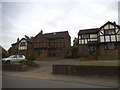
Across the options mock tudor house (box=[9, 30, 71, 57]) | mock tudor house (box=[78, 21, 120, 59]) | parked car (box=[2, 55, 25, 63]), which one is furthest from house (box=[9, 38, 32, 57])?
parked car (box=[2, 55, 25, 63])

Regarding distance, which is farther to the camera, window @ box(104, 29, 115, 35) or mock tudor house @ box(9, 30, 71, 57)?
mock tudor house @ box(9, 30, 71, 57)

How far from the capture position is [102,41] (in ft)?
93.9

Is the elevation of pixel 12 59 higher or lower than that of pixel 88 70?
higher

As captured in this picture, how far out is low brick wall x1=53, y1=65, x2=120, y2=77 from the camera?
966 cm

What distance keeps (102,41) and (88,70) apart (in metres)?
20.1

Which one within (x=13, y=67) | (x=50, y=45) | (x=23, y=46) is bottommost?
(x=13, y=67)

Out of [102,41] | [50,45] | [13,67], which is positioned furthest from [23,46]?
[102,41]

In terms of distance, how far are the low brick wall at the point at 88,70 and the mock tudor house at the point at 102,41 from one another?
15805mm

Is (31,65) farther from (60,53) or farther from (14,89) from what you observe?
(60,53)

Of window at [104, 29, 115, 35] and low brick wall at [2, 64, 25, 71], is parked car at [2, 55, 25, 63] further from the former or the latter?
window at [104, 29, 115, 35]

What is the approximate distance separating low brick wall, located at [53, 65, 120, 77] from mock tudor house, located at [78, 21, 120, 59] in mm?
15805

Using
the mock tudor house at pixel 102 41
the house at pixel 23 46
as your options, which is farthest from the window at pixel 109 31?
the house at pixel 23 46

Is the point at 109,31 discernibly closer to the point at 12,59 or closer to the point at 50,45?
the point at 50,45

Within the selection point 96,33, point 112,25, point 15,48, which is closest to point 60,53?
point 96,33
